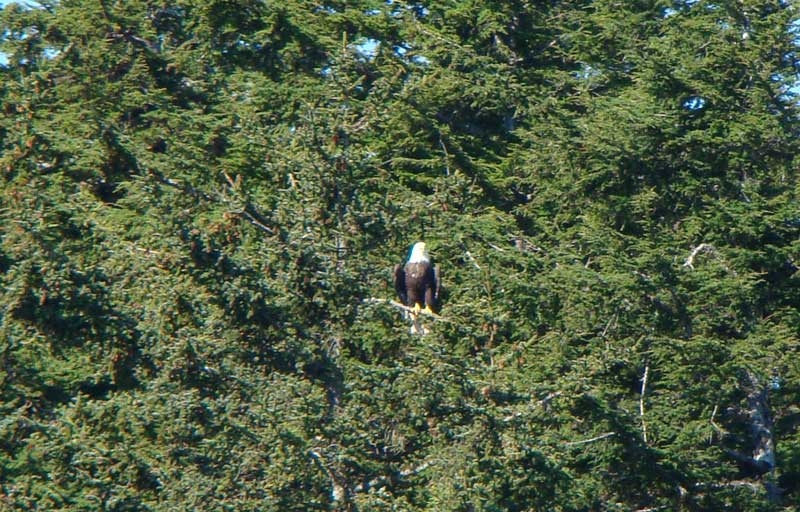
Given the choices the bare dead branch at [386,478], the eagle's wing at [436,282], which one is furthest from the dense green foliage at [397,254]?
the eagle's wing at [436,282]

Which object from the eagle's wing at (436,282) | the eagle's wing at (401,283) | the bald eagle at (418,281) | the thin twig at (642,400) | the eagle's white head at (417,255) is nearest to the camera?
the eagle's wing at (401,283)

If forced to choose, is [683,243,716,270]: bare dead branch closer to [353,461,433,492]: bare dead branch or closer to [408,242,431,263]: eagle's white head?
[408,242,431,263]: eagle's white head

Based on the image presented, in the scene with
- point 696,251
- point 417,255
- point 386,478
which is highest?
point 386,478

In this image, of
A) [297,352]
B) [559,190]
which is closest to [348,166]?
[297,352]

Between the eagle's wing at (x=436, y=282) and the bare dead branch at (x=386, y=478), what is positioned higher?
the bare dead branch at (x=386, y=478)

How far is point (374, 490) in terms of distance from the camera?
9.65 m

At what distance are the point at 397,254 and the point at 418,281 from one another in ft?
→ 6.11

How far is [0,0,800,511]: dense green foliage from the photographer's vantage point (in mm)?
9992

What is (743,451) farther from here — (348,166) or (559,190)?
(348,166)

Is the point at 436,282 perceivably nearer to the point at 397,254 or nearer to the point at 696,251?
the point at 397,254

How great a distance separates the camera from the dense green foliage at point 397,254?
32.8 feet

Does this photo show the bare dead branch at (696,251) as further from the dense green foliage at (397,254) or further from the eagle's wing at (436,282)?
the eagle's wing at (436,282)

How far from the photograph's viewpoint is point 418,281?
1351cm

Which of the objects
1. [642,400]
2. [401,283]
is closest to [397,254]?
[401,283]
